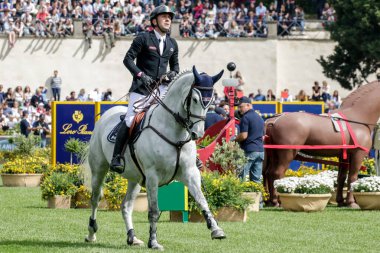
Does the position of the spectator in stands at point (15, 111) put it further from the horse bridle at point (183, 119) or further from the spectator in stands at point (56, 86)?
the horse bridle at point (183, 119)

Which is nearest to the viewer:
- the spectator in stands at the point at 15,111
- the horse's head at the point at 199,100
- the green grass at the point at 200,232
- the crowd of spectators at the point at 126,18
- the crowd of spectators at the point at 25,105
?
the horse's head at the point at 199,100

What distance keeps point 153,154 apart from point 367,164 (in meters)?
11.6

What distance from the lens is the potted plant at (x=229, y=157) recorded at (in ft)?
63.3

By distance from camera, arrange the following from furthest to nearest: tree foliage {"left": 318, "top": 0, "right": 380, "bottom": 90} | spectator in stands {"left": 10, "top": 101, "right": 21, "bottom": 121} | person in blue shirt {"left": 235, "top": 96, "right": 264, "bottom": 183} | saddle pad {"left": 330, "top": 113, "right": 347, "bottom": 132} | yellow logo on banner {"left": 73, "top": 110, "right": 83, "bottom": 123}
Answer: tree foliage {"left": 318, "top": 0, "right": 380, "bottom": 90}, spectator in stands {"left": 10, "top": 101, "right": 21, "bottom": 121}, yellow logo on banner {"left": 73, "top": 110, "right": 83, "bottom": 123}, saddle pad {"left": 330, "top": 113, "right": 347, "bottom": 132}, person in blue shirt {"left": 235, "top": 96, "right": 264, "bottom": 183}

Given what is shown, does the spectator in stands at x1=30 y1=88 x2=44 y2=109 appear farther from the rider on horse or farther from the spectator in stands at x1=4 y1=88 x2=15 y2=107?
the rider on horse

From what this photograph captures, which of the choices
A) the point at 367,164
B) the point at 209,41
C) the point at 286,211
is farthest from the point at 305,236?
the point at 209,41

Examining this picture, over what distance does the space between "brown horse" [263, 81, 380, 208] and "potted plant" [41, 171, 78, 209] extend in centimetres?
394

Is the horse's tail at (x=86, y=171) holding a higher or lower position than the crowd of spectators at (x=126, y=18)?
lower

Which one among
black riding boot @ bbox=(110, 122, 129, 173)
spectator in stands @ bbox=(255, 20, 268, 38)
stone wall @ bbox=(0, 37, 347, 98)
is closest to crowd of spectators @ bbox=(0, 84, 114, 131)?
stone wall @ bbox=(0, 37, 347, 98)

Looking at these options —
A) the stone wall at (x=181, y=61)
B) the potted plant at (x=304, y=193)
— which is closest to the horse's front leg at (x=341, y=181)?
the potted plant at (x=304, y=193)

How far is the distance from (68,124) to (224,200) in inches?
403

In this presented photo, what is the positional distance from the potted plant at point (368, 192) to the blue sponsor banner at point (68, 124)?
8.93 metres

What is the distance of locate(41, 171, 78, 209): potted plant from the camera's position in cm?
1948

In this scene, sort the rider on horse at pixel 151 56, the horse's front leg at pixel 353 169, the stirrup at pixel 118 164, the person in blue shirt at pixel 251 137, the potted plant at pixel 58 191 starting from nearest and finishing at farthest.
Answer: the stirrup at pixel 118 164 < the rider on horse at pixel 151 56 < the potted plant at pixel 58 191 < the person in blue shirt at pixel 251 137 < the horse's front leg at pixel 353 169
